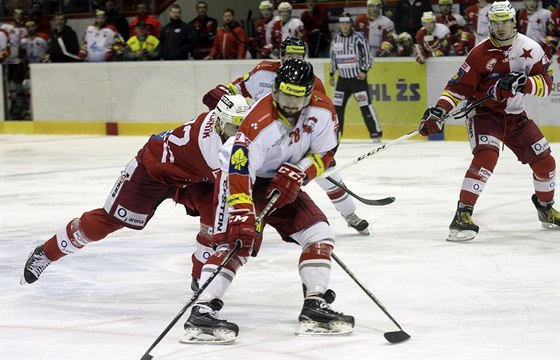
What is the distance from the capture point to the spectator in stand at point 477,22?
1227 cm

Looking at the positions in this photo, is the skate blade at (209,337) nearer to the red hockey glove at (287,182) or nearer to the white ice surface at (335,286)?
the white ice surface at (335,286)

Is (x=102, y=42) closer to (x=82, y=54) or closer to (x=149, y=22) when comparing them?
(x=82, y=54)

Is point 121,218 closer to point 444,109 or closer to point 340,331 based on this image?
point 340,331

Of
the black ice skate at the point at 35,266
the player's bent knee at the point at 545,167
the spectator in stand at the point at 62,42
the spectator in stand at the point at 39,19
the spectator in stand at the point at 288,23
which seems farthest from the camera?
the spectator in stand at the point at 39,19

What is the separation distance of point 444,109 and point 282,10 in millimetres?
6996

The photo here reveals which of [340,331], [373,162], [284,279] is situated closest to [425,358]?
[340,331]

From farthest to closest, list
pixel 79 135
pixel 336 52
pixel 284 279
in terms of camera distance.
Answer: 1. pixel 79 135
2. pixel 336 52
3. pixel 284 279

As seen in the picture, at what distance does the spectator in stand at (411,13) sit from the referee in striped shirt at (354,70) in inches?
38.0

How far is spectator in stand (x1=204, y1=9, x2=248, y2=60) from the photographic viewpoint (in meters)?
13.7

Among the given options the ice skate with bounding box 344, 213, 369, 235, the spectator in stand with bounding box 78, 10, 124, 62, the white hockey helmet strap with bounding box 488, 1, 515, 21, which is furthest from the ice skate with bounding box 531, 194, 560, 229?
the spectator in stand with bounding box 78, 10, 124, 62

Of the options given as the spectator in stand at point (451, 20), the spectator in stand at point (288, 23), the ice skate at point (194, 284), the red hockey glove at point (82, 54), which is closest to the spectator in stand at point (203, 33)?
the spectator in stand at point (288, 23)

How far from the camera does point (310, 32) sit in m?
13.6

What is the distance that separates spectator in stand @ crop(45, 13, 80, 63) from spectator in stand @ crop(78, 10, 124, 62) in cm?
27

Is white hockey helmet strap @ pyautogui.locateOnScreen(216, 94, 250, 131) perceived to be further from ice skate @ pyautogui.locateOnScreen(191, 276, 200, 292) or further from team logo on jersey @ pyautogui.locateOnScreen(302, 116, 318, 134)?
ice skate @ pyautogui.locateOnScreen(191, 276, 200, 292)
